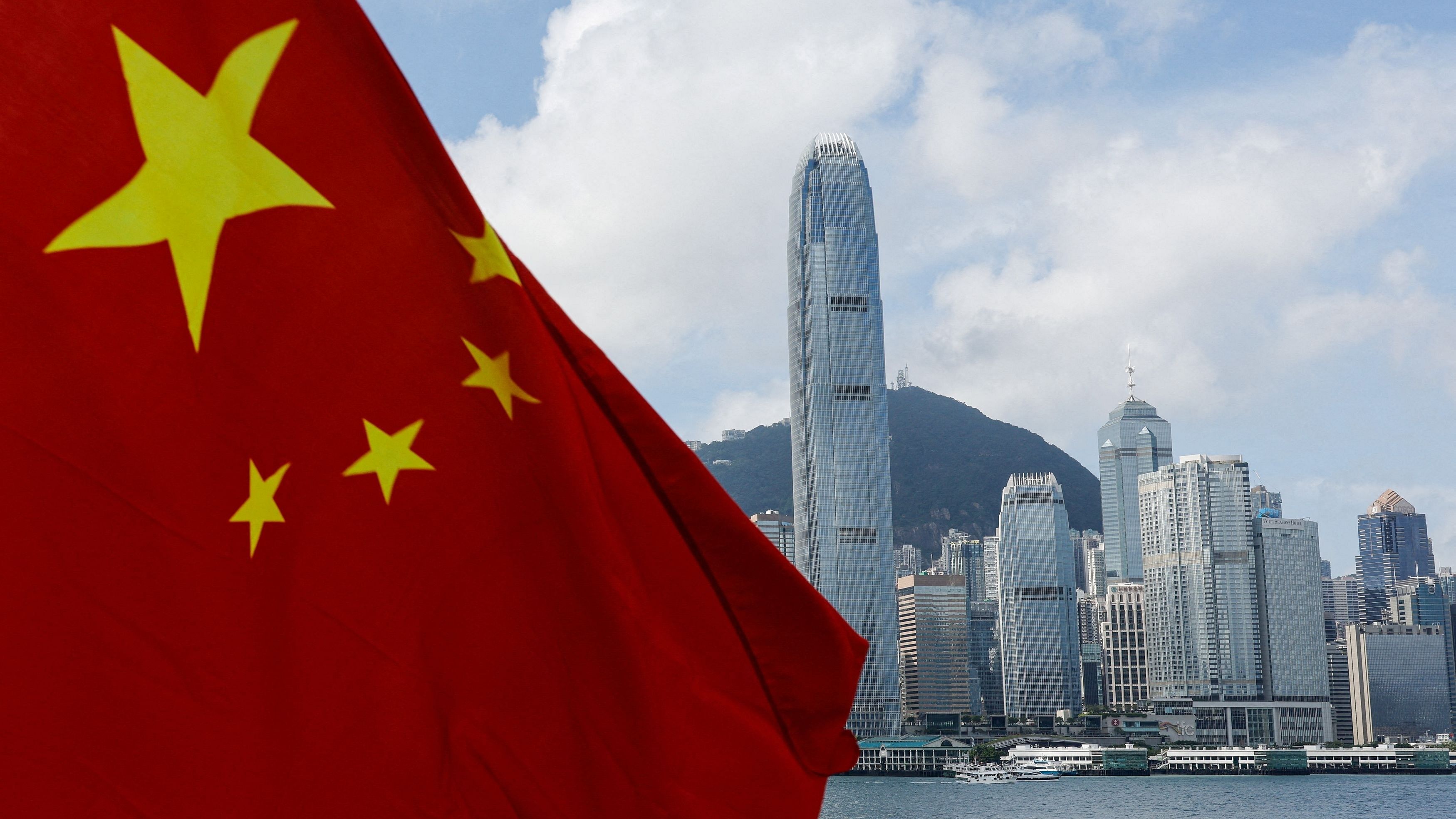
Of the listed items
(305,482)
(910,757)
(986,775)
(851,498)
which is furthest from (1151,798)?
(305,482)

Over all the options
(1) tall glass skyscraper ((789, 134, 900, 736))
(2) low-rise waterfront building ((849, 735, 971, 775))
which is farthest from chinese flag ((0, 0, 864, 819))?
(1) tall glass skyscraper ((789, 134, 900, 736))

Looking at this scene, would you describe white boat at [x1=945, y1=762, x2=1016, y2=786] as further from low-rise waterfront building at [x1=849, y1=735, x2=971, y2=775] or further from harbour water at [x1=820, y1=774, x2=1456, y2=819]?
low-rise waterfront building at [x1=849, y1=735, x2=971, y2=775]

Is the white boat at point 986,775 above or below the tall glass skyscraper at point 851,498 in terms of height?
below

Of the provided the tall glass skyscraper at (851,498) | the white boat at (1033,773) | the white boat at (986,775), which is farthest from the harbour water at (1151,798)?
the tall glass skyscraper at (851,498)

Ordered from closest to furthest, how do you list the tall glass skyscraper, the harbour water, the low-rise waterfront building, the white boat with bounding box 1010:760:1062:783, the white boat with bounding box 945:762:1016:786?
the harbour water
the white boat with bounding box 945:762:1016:786
the white boat with bounding box 1010:760:1062:783
the low-rise waterfront building
the tall glass skyscraper

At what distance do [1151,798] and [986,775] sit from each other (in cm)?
2498

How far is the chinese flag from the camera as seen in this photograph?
10.4ft

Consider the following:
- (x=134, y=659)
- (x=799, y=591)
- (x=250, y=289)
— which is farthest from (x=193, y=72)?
(x=799, y=591)

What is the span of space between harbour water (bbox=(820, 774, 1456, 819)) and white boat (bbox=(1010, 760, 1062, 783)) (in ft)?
4.00

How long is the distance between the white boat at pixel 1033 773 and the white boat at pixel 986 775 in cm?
71

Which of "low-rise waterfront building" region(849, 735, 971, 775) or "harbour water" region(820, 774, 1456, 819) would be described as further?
"low-rise waterfront building" region(849, 735, 971, 775)

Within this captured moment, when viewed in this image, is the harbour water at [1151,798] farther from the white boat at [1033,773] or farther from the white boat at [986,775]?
the white boat at [1033,773]

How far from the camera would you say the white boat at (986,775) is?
143 m

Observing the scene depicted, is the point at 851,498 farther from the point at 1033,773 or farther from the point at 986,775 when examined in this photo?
the point at 986,775
